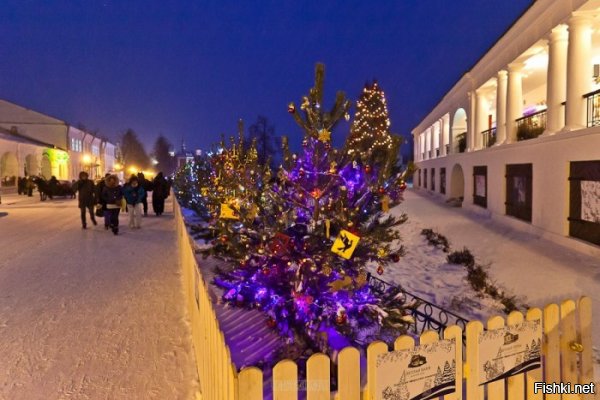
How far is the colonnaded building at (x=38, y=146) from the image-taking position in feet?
122

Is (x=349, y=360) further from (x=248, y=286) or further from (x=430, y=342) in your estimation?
(x=248, y=286)

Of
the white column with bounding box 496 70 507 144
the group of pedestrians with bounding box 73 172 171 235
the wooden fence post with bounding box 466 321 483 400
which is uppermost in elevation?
the white column with bounding box 496 70 507 144

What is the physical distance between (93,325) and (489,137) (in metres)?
18.3

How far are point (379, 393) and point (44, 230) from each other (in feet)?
46.5

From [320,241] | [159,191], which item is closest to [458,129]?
[159,191]

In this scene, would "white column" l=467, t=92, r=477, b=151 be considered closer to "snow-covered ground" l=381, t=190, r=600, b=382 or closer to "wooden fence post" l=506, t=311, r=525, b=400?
"snow-covered ground" l=381, t=190, r=600, b=382

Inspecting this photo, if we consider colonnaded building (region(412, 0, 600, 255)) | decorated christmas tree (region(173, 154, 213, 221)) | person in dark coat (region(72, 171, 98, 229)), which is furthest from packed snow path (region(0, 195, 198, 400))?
colonnaded building (region(412, 0, 600, 255))

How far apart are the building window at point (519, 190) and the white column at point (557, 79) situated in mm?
1618

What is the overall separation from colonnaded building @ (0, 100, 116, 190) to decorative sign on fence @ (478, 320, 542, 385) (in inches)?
1550

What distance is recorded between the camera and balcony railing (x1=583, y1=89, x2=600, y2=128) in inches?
429

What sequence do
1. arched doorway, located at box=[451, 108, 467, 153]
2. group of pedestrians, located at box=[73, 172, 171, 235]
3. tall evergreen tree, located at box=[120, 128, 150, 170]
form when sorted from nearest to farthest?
group of pedestrians, located at box=[73, 172, 171, 235] < arched doorway, located at box=[451, 108, 467, 153] < tall evergreen tree, located at box=[120, 128, 150, 170]

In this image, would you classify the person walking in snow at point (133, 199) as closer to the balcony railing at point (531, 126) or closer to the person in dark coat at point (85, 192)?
the person in dark coat at point (85, 192)

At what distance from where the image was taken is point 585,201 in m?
10.2

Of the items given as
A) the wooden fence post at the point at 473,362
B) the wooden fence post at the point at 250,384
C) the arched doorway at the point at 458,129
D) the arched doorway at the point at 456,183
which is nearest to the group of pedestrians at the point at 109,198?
the wooden fence post at the point at 250,384
